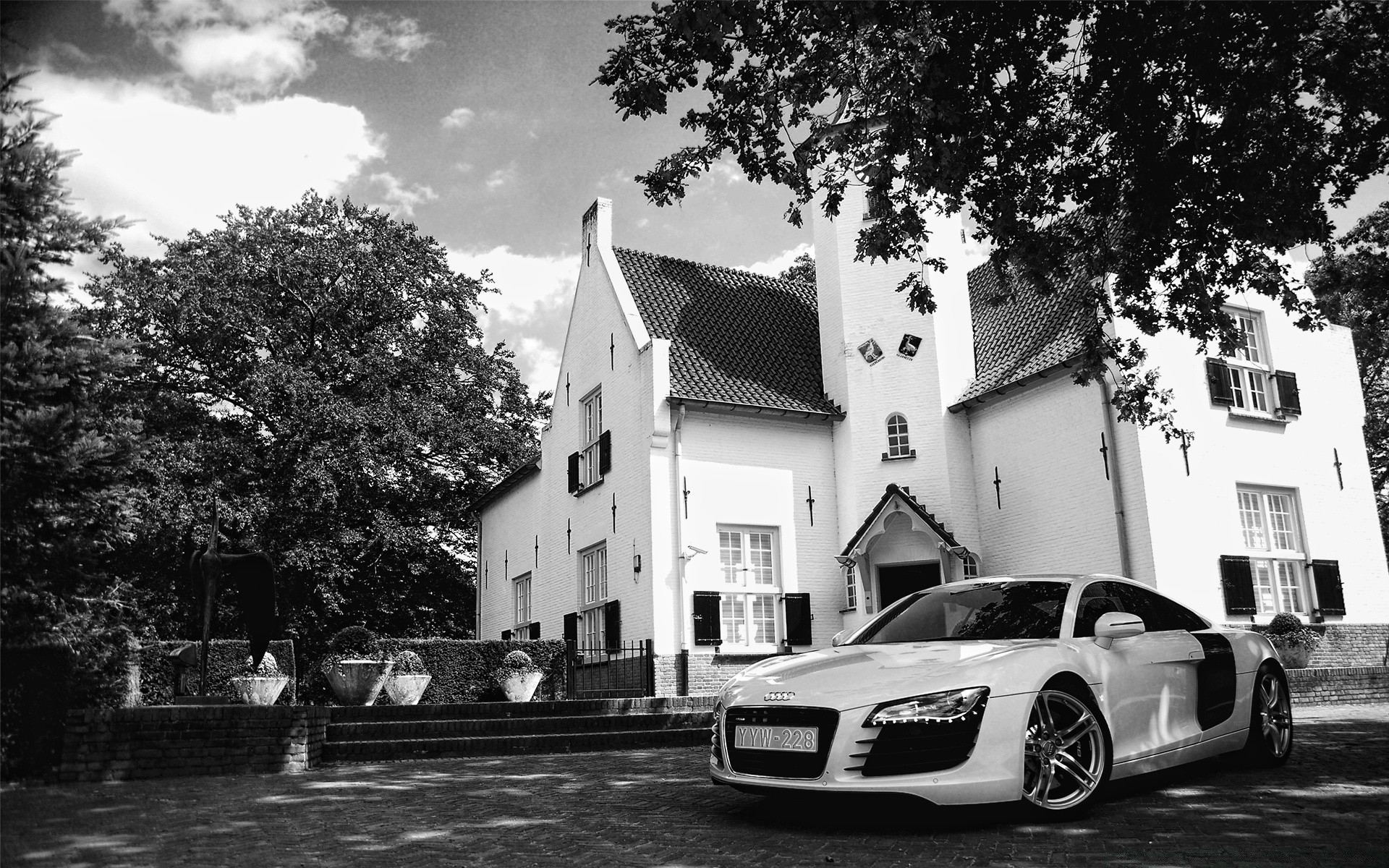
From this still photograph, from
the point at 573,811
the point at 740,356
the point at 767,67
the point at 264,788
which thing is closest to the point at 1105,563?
the point at 740,356

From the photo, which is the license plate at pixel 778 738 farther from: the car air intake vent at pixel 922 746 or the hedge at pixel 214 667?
the hedge at pixel 214 667

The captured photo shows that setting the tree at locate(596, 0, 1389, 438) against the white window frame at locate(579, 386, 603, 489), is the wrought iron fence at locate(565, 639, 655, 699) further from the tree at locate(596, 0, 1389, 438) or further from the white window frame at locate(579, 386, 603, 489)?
the tree at locate(596, 0, 1389, 438)

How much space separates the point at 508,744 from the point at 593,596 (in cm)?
931

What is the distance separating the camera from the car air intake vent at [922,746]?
17.4 feet

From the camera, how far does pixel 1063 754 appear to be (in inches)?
223

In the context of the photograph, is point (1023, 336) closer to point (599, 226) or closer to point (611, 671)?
point (599, 226)

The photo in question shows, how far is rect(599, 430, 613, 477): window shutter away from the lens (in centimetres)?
1973

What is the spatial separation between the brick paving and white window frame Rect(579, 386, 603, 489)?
1292 centimetres

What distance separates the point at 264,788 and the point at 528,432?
24.4 m

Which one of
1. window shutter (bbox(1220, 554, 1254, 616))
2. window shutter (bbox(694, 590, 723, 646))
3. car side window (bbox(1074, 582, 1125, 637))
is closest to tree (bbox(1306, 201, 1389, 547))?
window shutter (bbox(1220, 554, 1254, 616))

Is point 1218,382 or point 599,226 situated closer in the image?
point 1218,382

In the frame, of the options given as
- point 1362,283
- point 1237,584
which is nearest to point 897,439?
point 1237,584

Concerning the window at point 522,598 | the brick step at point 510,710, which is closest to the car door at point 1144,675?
the brick step at point 510,710

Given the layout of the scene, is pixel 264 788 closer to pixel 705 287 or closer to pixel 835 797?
pixel 835 797
